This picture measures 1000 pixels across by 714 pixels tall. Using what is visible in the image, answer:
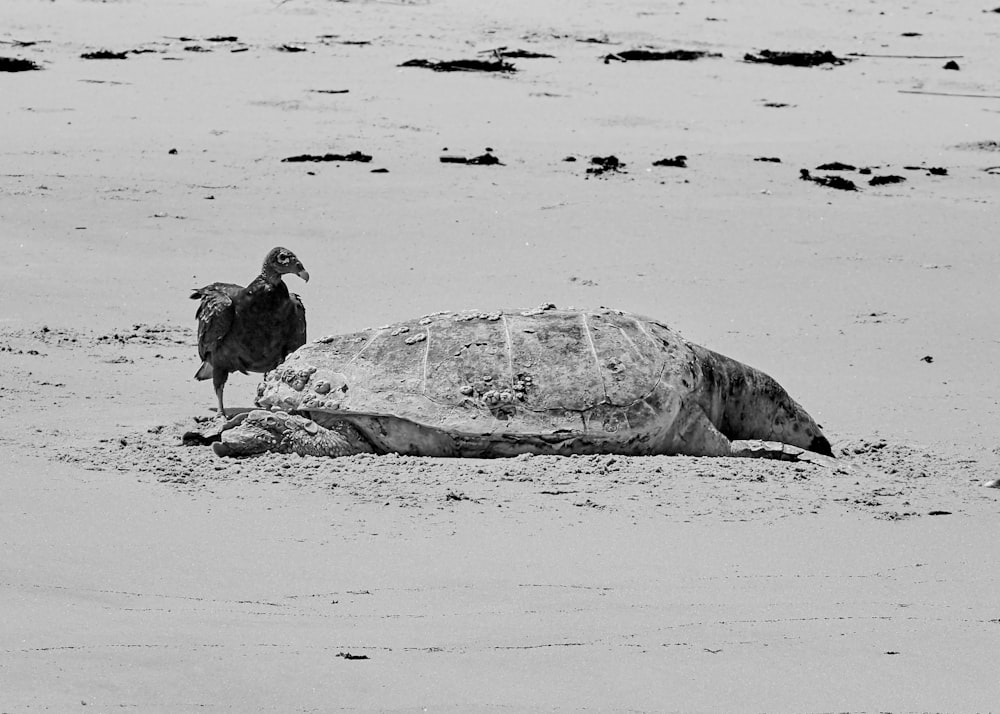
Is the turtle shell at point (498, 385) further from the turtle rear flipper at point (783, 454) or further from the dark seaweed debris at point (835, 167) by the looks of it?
the dark seaweed debris at point (835, 167)

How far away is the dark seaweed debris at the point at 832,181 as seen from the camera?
12.2 m

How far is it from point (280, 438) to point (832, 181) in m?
7.56

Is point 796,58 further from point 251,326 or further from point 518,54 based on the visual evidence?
point 251,326

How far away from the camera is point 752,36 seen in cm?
1861

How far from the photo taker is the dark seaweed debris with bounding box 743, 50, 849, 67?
17109mm

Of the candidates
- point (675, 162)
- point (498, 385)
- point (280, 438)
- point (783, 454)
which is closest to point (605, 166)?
point (675, 162)

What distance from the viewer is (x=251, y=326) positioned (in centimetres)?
716

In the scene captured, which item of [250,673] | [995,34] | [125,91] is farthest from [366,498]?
[995,34]

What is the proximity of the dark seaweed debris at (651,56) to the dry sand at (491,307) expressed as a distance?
30 centimetres

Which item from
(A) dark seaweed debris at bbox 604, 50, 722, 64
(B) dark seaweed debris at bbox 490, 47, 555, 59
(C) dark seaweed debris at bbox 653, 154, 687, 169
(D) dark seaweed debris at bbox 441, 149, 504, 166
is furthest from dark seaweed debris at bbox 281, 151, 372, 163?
(A) dark seaweed debris at bbox 604, 50, 722, 64

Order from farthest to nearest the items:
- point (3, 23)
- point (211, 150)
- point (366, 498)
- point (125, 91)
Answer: point (3, 23) < point (125, 91) < point (211, 150) < point (366, 498)

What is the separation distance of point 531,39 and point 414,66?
2330 millimetres

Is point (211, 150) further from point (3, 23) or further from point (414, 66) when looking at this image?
point (3, 23)

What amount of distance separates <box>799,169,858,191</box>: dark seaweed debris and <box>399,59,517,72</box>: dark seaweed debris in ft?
15.9
